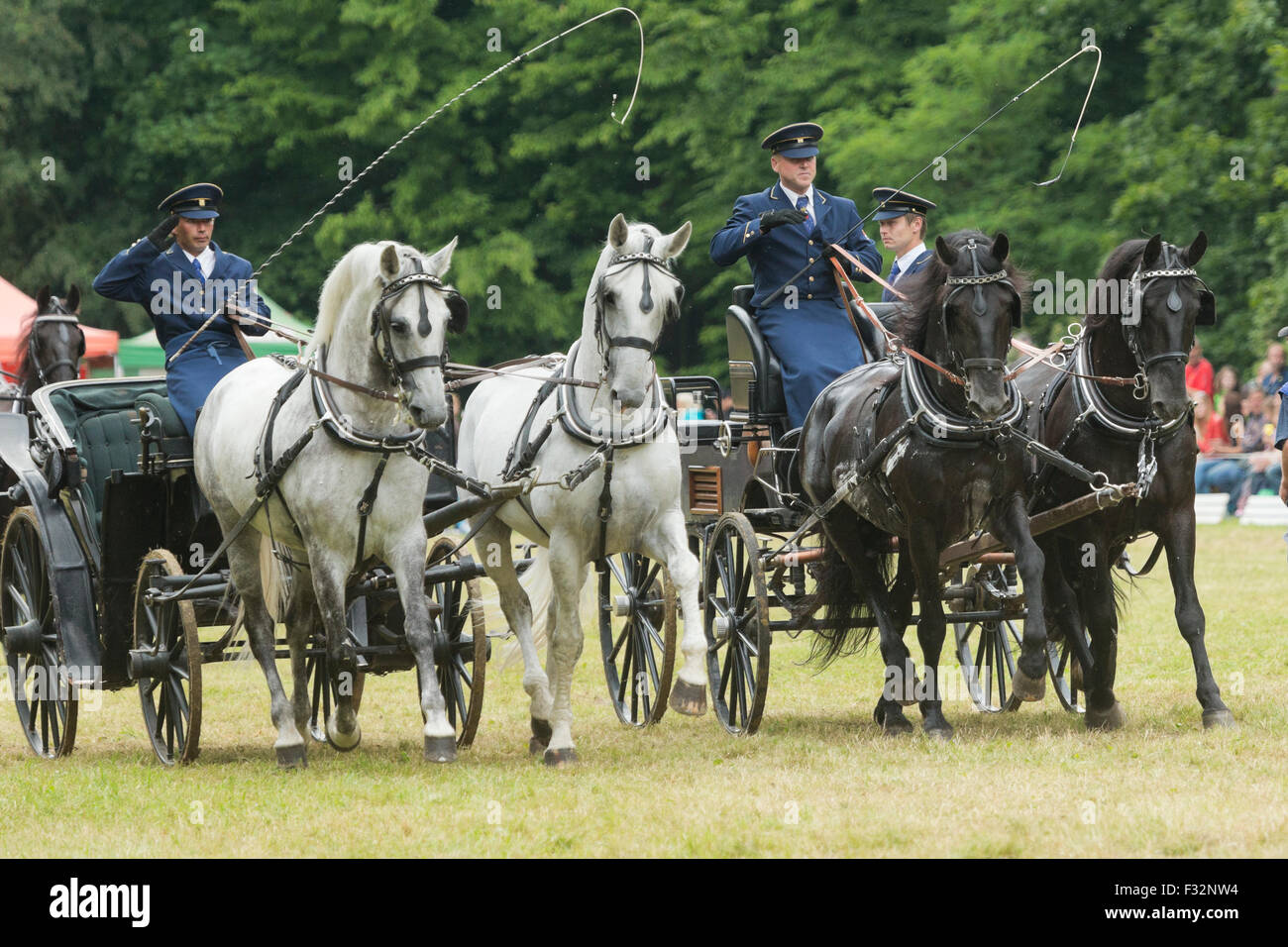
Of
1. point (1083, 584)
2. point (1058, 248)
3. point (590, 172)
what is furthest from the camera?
point (590, 172)

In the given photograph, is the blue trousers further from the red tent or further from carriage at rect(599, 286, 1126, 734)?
the red tent

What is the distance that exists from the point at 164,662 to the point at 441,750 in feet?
5.70

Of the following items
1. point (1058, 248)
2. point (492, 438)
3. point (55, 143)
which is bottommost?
point (492, 438)

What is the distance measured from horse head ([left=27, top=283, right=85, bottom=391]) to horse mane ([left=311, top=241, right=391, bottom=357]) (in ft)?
13.2

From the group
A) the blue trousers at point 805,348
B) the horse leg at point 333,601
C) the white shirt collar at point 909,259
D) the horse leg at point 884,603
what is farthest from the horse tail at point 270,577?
the white shirt collar at point 909,259

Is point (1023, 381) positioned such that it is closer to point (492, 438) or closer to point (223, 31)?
point (492, 438)

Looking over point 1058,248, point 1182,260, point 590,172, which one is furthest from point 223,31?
point 1182,260

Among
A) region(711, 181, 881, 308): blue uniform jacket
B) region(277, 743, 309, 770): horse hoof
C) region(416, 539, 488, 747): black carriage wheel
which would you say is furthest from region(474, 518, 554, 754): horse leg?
region(711, 181, 881, 308): blue uniform jacket

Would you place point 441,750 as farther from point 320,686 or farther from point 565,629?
point 320,686

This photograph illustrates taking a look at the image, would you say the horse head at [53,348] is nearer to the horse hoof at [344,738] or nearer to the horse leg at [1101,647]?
the horse hoof at [344,738]

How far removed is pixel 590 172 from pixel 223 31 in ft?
23.4

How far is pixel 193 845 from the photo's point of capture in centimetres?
612

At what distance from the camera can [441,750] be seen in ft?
22.9

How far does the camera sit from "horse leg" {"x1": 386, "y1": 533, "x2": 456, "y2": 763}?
7016 mm
